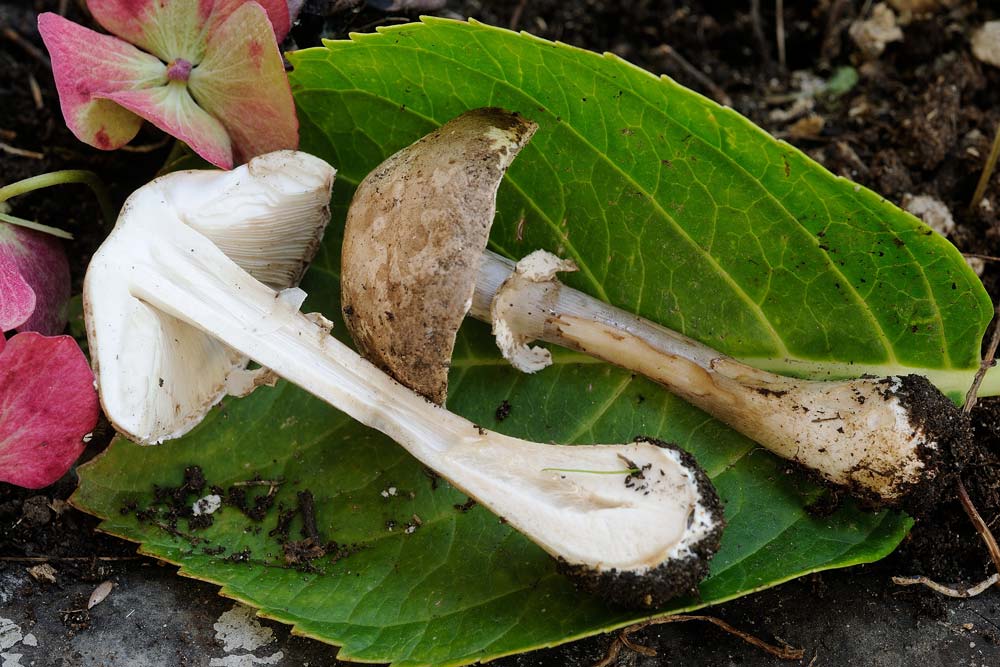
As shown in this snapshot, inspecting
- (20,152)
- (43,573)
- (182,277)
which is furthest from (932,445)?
(20,152)

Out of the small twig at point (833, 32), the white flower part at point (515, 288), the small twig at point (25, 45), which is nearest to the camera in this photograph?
the white flower part at point (515, 288)

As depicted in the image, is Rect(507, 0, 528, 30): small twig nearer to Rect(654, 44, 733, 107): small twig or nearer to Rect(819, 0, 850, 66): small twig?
Rect(654, 44, 733, 107): small twig

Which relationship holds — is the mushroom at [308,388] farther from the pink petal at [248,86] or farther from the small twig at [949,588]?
the small twig at [949,588]

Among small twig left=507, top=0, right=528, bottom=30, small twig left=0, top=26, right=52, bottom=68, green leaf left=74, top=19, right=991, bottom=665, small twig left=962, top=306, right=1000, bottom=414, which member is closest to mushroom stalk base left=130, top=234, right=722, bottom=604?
green leaf left=74, top=19, right=991, bottom=665

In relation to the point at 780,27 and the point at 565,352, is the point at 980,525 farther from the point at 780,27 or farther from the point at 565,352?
the point at 780,27

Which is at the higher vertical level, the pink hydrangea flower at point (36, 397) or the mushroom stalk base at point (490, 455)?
the mushroom stalk base at point (490, 455)

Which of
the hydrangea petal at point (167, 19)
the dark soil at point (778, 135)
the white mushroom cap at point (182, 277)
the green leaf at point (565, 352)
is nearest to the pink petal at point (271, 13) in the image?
the hydrangea petal at point (167, 19)
